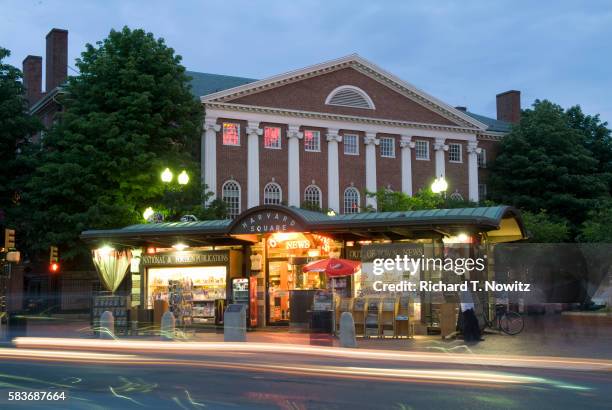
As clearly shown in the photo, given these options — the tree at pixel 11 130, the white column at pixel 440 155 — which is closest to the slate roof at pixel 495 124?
→ the white column at pixel 440 155

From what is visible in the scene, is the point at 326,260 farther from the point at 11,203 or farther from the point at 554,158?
the point at 554,158

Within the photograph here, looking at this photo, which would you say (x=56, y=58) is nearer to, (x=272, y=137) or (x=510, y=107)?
(x=272, y=137)

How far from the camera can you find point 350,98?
5647cm

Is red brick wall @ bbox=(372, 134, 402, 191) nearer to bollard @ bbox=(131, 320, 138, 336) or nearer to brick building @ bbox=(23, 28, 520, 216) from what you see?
brick building @ bbox=(23, 28, 520, 216)

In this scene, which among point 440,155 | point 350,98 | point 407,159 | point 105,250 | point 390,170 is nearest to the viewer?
point 105,250

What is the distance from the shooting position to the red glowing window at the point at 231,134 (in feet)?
170

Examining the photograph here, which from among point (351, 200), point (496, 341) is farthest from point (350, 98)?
point (496, 341)

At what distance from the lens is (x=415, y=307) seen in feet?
83.9

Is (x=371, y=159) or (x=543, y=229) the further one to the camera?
(x=371, y=159)

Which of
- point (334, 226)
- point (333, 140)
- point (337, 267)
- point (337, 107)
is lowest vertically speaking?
point (337, 267)

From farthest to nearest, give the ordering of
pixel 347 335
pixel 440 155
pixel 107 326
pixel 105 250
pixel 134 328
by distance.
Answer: pixel 440 155
pixel 105 250
pixel 134 328
pixel 107 326
pixel 347 335

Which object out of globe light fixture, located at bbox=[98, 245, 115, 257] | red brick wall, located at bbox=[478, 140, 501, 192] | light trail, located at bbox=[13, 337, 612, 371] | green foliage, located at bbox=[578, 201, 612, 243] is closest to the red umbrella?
light trail, located at bbox=[13, 337, 612, 371]

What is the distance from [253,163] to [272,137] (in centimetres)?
238

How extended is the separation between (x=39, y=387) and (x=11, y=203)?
3604 cm
